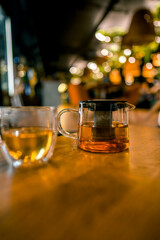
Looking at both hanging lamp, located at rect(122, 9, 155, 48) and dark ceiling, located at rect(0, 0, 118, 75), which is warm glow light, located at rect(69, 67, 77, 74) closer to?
dark ceiling, located at rect(0, 0, 118, 75)

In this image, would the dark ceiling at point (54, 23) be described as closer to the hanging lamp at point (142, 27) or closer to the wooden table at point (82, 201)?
the hanging lamp at point (142, 27)

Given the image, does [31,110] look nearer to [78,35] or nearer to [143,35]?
[143,35]

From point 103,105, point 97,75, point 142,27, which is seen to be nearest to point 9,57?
point 142,27

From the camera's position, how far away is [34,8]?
4.41m

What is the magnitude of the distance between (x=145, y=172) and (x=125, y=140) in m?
0.14

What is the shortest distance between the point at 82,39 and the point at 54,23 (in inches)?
79.3

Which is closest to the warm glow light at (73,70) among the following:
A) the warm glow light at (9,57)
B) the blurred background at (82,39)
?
the blurred background at (82,39)

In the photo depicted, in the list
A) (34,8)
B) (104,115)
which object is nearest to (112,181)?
(104,115)

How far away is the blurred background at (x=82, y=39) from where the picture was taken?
3.42m

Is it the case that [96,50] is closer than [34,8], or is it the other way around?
[34,8]

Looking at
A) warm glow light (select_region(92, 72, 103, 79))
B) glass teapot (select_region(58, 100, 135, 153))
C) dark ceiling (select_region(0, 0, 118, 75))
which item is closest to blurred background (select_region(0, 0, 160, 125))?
dark ceiling (select_region(0, 0, 118, 75))

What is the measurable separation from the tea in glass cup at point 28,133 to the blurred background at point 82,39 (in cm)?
172

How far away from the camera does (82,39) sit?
7289 millimetres

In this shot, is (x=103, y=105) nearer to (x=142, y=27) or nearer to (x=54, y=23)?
(x=142, y=27)
